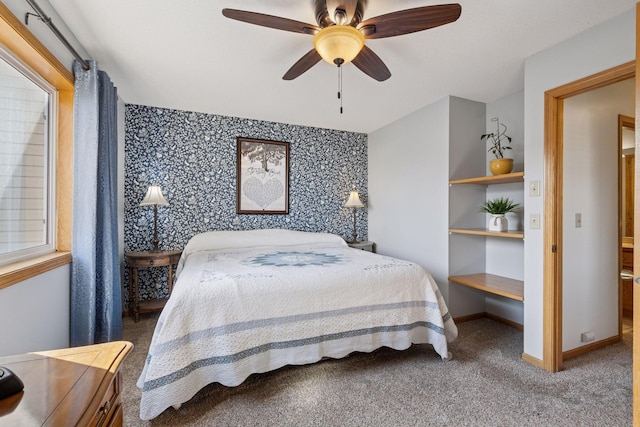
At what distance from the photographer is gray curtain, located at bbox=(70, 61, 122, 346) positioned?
2.13m

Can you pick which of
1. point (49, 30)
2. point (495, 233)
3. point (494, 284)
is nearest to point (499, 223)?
point (495, 233)

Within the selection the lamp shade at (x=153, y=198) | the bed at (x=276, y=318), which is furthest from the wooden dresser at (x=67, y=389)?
the lamp shade at (x=153, y=198)

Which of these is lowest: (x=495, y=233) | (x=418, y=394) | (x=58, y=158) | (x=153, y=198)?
(x=418, y=394)

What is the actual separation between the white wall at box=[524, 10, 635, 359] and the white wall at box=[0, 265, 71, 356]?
3.29 meters

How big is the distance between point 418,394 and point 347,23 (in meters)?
2.28

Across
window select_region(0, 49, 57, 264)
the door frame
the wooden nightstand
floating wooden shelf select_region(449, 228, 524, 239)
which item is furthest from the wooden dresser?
floating wooden shelf select_region(449, 228, 524, 239)

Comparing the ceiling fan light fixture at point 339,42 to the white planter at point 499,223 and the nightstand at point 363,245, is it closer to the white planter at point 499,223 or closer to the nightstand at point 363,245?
the white planter at point 499,223

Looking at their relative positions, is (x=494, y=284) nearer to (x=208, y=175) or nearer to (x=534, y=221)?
(x=534, y=221)

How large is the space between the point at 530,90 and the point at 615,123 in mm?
974

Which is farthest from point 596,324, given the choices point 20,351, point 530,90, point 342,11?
point 20,351

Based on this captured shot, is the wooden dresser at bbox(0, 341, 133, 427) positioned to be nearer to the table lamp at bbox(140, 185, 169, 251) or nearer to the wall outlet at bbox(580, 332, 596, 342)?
the table lamp at bbox(140, 185, 169, 251)

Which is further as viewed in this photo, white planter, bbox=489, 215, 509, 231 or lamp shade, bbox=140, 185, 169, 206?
lamp shade, bbox=140, 185, 169, 206

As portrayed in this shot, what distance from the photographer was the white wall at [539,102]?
6.35 ft

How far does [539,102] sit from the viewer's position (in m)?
2.24
